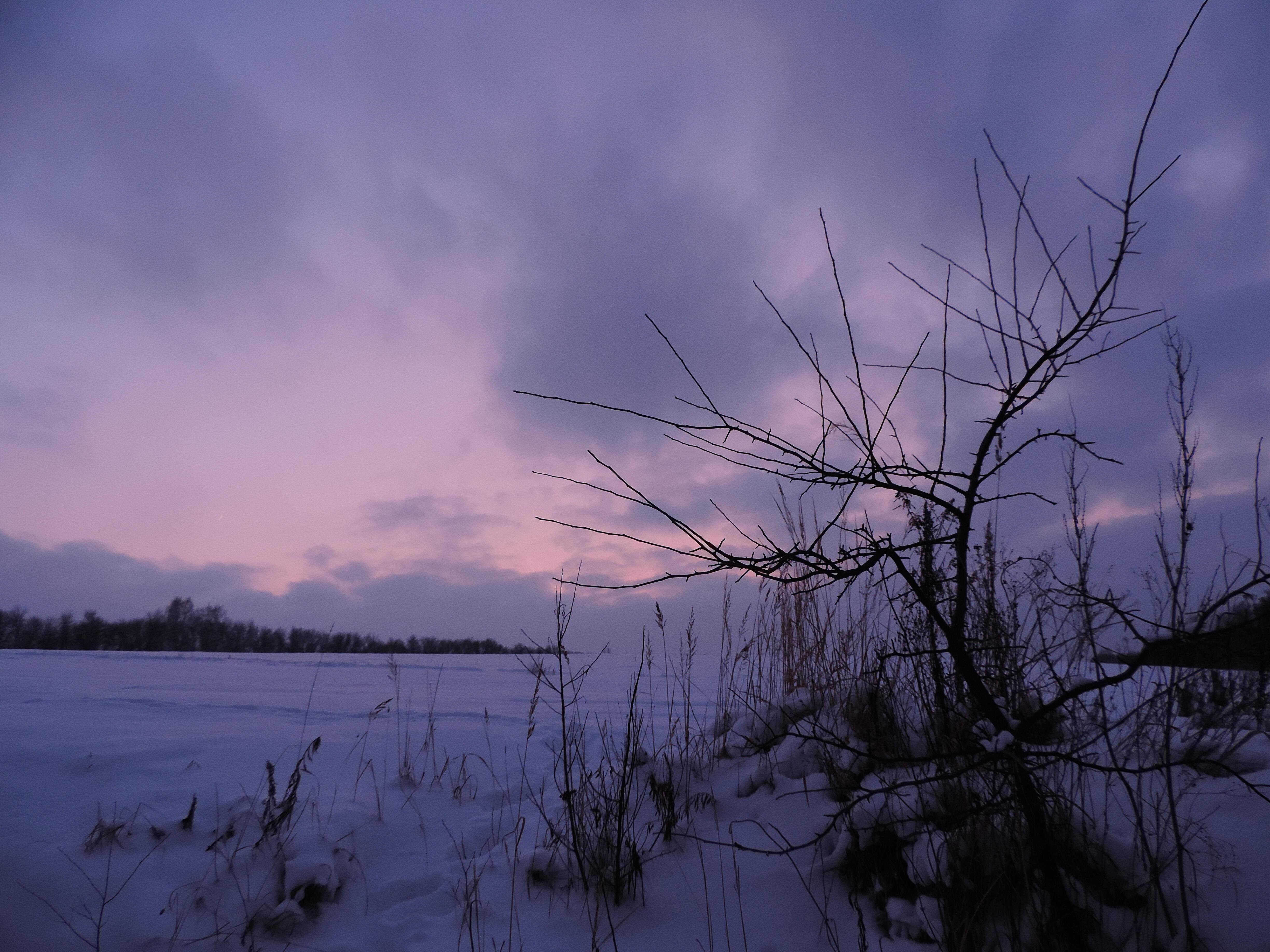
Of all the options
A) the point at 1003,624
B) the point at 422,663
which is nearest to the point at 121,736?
the point at 1003,624

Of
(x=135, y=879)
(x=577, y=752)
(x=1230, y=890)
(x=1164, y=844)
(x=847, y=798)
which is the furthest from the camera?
(x=577, y=752)

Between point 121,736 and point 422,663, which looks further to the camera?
point 422,663

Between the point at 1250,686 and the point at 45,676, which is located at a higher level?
the point at 1250,686

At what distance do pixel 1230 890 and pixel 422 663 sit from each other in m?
9.92

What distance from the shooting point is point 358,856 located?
2.29 metres

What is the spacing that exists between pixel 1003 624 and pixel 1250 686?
79cm

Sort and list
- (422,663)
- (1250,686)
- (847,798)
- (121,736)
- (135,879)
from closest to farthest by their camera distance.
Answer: (1250,686) < (135,879) < (847,798) < (121,736) < (422,663)

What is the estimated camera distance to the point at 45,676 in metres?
5.44

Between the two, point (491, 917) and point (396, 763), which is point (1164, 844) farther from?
point (396, 763)

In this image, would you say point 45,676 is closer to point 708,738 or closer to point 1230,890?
point 708,738

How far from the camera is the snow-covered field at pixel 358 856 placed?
1.80 m

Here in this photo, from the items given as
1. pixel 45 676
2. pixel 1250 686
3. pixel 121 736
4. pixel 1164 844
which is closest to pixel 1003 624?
pixel 1250 686

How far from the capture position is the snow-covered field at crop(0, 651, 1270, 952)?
180cm

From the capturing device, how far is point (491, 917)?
1995mm
